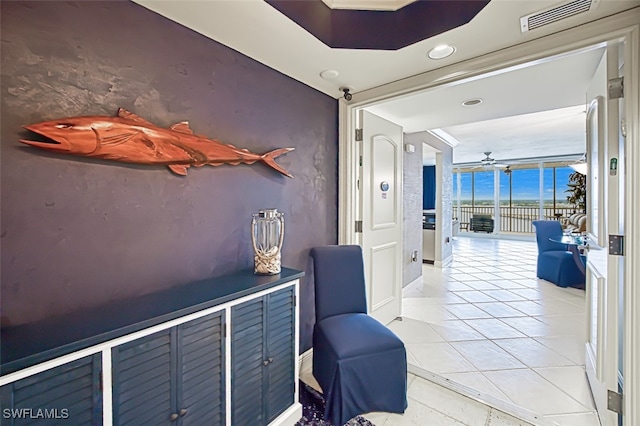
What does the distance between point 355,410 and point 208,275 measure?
3.94ft

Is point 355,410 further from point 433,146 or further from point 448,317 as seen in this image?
point 433,146

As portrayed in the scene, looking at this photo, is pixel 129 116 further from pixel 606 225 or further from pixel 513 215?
pixel 513 215

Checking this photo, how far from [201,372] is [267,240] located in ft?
2.74

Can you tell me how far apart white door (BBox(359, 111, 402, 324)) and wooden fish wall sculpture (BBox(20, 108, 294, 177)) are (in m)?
1.41

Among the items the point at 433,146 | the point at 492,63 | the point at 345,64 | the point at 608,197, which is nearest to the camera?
the point at 608,197

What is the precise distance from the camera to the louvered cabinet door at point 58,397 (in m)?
0.83

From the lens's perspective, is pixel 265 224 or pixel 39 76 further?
pixel 265 224

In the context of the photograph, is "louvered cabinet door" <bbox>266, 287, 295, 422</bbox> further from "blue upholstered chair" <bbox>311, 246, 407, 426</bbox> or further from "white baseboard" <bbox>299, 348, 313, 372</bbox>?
"white baseboard" <bbox>299, 348, 313, 372</bbox>

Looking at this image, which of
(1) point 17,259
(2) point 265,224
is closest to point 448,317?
(2) point 265,224

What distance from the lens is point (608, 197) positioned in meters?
1.57

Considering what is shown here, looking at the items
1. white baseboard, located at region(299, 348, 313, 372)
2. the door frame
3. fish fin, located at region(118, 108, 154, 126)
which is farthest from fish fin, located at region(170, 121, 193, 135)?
white baseboard, located at region(299, 348, 313, 372)

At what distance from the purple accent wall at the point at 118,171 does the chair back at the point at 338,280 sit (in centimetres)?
54

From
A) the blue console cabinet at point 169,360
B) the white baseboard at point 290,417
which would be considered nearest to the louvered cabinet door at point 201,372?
the blue console cabinet at point 169,360

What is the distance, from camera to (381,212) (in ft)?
9.86
